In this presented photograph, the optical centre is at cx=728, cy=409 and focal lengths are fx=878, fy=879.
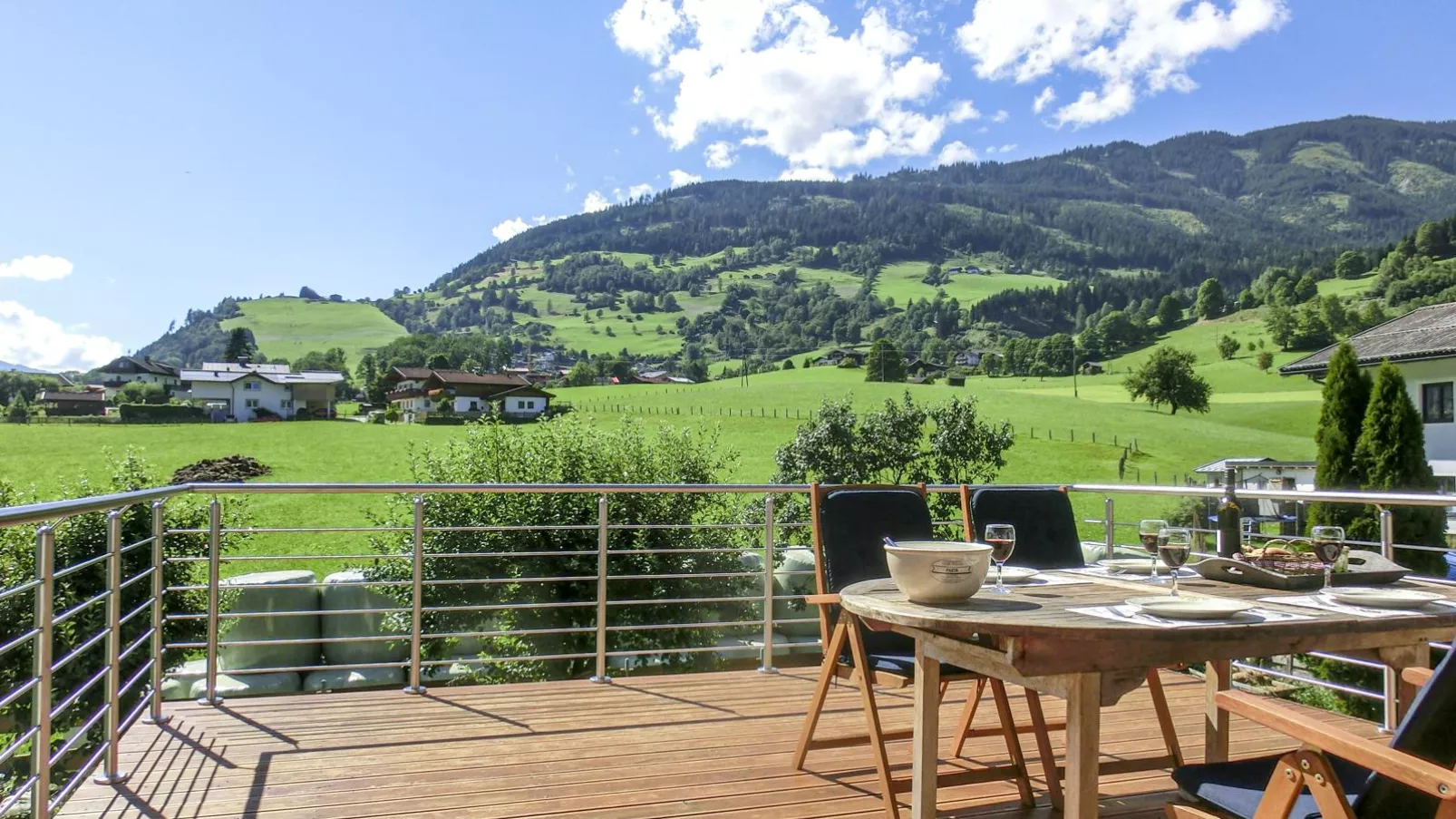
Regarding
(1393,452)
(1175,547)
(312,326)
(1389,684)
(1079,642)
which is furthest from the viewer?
(312,326)

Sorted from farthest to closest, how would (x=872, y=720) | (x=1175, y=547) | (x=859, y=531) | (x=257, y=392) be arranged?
1. (x=257, y=392)
2. (x=859, y=531)
3. (x=872, y=720)
4. (x=1175, y=547)

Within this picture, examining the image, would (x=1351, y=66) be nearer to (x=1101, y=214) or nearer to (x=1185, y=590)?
(x=1185, y=590)

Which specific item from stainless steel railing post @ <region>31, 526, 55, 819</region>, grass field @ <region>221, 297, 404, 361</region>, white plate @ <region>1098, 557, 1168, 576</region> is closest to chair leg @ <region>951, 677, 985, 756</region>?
white plate @ <region>1098, 557, 1168, 576</region>

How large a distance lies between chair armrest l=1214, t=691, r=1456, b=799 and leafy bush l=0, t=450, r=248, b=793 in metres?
5.64

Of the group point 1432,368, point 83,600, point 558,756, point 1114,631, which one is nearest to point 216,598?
point 558,756

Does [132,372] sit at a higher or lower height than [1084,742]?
higher

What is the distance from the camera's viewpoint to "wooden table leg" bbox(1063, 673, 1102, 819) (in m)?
1.88

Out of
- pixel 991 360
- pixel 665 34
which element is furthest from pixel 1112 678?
pixel 991 360

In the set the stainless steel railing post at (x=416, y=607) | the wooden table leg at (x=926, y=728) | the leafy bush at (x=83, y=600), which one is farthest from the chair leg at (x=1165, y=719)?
the leafy bush at (x=83, y=600)

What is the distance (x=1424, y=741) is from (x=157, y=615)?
379 cm

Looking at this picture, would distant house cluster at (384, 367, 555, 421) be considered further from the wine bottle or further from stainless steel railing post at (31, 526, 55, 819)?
the wine bottle

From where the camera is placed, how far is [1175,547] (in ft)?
7.53

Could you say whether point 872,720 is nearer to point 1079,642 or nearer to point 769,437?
point 1079,642

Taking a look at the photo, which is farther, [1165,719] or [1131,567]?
[1165,719]
